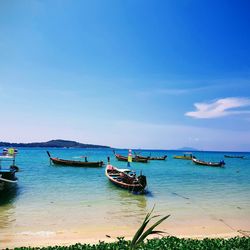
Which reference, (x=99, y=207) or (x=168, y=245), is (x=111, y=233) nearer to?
(x=168, y=245)

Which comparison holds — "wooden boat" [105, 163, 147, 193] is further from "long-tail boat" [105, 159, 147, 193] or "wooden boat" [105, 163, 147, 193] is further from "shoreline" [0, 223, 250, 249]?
"shoreline" [0, 223, 250, 249]

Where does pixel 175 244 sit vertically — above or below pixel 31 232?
above

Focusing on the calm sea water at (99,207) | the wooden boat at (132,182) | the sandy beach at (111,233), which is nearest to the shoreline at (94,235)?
the sandy beach at (111,233)

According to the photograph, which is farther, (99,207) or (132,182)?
(132,182)

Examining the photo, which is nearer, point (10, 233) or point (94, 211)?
point (10, 233)

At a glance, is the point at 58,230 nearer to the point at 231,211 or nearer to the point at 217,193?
the point at 231,211

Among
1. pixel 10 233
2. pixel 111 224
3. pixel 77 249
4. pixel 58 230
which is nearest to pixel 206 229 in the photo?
pixel 111 224

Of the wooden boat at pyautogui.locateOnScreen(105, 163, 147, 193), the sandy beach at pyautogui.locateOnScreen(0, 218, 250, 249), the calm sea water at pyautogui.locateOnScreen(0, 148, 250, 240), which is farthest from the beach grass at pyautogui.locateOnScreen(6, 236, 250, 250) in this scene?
the wooden boat at pyautogui.locateOnScreen(105, 163, 147, 193)

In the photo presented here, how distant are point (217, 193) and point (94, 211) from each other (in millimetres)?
13351

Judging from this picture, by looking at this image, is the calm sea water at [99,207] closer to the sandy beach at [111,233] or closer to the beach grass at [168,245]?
the sandy beach at [111,233]

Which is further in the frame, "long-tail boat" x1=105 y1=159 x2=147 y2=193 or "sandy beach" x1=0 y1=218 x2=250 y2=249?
"long-tail boat" x1=105 y1=159 x2=147 y2=193

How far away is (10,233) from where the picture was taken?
40.6ft

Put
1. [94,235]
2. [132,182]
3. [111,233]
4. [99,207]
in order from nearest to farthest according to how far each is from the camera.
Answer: [94,235]
[111,233]
[99,207]
[132,182]

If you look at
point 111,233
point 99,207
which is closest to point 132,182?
point 99,207
